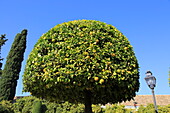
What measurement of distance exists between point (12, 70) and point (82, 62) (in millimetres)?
22802

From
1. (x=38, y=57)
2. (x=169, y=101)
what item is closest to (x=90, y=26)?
(x=38, y=57)

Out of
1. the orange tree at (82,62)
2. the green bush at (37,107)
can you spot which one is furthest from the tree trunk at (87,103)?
the green bush at (37,107)

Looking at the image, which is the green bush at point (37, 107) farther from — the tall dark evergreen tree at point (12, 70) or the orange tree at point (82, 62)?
the orange tree at point (82, 62)

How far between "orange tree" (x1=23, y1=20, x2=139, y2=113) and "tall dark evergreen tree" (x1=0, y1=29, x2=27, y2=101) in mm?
20344

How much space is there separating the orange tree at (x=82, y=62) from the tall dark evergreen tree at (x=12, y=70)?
66.7ft

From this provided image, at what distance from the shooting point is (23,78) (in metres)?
5.86

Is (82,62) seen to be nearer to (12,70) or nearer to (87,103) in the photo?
(87,103)

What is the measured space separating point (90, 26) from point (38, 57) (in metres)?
2.17

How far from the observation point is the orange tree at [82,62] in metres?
4.71

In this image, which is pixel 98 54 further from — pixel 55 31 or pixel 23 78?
pixel 23 78

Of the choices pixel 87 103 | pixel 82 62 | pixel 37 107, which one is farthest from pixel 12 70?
pixel 82 62

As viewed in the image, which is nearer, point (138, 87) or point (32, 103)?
point (138, 87)

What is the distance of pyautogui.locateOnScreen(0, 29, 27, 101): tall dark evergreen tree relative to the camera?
2366 cm

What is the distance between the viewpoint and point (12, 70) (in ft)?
80.5
